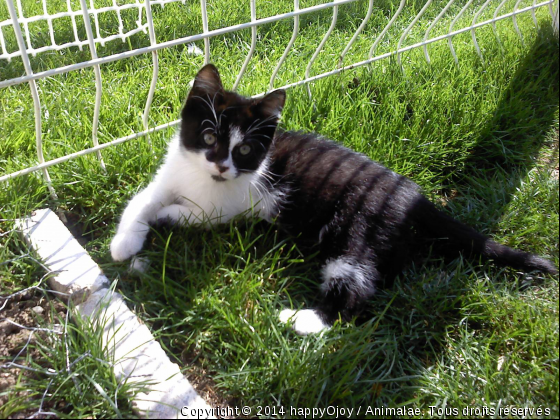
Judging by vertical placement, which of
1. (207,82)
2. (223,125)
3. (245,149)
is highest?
(207,82)

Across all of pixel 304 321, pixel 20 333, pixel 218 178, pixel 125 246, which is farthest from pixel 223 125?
pixel 20 333

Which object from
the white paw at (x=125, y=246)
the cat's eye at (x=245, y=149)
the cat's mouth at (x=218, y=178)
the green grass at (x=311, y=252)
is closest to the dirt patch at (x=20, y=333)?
the green grass at (x=311, y=252)

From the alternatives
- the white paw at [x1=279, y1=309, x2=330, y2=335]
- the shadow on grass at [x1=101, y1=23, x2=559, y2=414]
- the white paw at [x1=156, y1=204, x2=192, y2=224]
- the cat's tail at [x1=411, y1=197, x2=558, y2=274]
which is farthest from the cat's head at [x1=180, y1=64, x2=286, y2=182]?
the cat's tail at [x1=411, y1=197, x2=558, y2=274]

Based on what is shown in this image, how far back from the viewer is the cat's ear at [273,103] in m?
1.94

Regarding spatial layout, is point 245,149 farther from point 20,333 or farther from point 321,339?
point 20,333

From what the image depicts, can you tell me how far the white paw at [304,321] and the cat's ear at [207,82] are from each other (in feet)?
3.08

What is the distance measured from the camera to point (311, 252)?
6.91ft

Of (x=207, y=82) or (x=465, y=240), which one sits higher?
(x=207, y=82)

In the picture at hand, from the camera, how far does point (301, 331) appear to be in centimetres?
175

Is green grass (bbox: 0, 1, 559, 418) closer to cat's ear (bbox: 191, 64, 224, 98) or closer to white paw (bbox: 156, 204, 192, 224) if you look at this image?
white paw (bbox: 156, 204, 192, 224)

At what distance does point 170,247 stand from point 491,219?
1494mm

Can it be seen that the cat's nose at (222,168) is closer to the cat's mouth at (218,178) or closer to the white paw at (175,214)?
the cat's mouth at (218,178)

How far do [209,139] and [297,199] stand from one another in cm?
47

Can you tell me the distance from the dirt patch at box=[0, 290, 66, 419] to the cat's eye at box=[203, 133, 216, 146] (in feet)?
2.78
